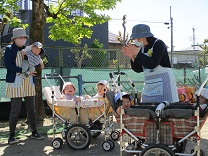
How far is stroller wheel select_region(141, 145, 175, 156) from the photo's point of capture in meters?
3.44

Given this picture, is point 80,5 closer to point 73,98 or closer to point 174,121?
point 73,98

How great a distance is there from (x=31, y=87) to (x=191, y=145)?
303 centimetres

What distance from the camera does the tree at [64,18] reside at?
742 centimetres

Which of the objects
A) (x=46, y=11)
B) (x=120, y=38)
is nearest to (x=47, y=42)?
(x=120, y=38)

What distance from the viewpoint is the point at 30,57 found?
568 centimetres

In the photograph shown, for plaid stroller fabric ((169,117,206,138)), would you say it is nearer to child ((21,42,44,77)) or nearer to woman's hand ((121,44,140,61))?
woman's hand ((121,44,140,61))

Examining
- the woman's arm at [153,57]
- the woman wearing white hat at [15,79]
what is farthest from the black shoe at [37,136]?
the woman's arm at [153,57]

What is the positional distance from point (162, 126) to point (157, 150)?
32 cm

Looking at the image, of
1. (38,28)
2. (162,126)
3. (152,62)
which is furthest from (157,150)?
(38,28)

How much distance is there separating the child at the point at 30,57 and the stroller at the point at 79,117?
51 cm

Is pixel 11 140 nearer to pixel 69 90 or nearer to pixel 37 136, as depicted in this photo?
pixel 37 136

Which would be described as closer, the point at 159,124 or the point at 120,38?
the point at 159,124

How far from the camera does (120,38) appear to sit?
33812 mm

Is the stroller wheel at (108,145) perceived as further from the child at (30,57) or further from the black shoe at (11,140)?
the child at (30,57)
